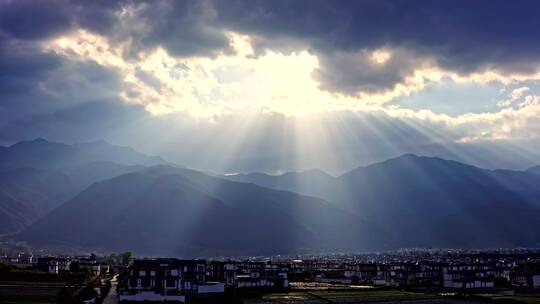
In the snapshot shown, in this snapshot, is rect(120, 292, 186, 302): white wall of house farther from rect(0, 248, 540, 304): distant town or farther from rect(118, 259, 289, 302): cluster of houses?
rect(0, 248, 540, 304): distant town

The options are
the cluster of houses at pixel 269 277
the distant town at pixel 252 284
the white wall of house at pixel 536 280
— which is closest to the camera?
the distant town at pixel 252 284

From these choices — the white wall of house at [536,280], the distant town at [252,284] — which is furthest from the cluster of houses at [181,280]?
the white wall of house at [536,280]

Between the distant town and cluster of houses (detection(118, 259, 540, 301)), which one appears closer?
the distant town

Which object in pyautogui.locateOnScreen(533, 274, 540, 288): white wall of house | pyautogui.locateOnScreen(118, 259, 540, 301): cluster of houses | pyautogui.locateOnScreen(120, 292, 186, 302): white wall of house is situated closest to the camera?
pyautogui.locateOnScreen(120, 292, 186, 302): white wall of house

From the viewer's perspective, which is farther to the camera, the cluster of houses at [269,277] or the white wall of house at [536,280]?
the white wall of house at [536,280]

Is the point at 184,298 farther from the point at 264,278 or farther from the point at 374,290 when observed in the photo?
the point at 374,290

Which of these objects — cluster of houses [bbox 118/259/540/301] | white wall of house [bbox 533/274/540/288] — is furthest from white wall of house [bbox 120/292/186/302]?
white wall of house [bbox 533/274/540/288]

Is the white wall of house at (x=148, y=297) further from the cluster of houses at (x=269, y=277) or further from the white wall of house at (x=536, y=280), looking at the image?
the white wall of house at (x=536, y=280)

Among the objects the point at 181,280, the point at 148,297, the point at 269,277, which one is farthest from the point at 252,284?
the point at 148,297

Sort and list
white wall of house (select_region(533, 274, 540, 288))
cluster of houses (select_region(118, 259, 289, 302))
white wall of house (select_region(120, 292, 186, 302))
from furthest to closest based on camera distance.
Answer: white wall of house (select_region(533, 274, 540, 288)) < cluster of houses (select_region(118, 259, 289, 302)) < white wall of house (select_region(120, 292, 186, 302))
